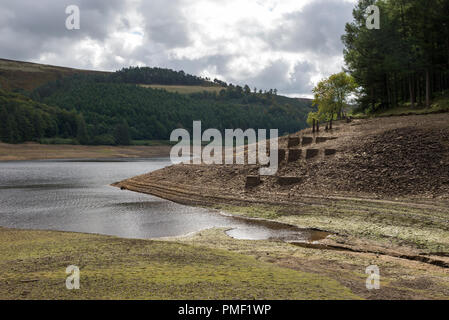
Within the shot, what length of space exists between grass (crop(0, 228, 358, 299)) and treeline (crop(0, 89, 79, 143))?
11888 cm

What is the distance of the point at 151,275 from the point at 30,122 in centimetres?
13667

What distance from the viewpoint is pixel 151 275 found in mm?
9938

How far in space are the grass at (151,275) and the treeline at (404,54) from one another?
132 feet

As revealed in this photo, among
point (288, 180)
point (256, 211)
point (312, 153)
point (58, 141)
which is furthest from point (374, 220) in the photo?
point (58, 141)

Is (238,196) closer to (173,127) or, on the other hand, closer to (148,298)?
(148,298)

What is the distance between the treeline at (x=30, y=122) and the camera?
387ft

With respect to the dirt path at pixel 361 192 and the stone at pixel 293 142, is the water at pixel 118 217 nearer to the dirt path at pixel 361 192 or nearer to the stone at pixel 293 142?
the dirt path at pixel 361 192

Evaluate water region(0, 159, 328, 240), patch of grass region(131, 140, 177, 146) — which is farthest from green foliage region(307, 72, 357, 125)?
patch of grass region(131, 140, 177, 146)
